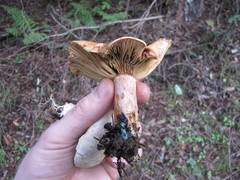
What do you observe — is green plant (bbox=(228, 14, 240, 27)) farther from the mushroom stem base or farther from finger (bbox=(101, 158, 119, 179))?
finger (bbox=(101, 158, 119, 179))

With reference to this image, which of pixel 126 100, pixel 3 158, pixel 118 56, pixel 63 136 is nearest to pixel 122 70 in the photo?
pixel 118 56

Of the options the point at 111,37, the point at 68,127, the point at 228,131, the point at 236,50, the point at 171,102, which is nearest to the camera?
the point at 68,127

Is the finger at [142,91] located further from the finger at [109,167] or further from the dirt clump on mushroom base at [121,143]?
the finger at [109,167]

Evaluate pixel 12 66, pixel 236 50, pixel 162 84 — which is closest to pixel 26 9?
pixel 12 66

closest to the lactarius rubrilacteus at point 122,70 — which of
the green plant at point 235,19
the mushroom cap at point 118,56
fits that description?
the mushroom cap at point 118,56

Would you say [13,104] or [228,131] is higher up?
[13,104]

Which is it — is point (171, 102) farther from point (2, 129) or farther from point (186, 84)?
point (2, 129)

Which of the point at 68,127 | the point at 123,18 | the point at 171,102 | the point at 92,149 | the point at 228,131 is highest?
the point at 123,18

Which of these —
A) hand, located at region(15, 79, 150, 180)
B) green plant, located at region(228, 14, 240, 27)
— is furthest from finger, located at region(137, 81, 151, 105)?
green plant, located at region(228, 14, 240, 27)

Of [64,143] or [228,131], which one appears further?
[228,131]

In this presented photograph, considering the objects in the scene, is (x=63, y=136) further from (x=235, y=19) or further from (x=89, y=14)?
(x=235, y=19)
